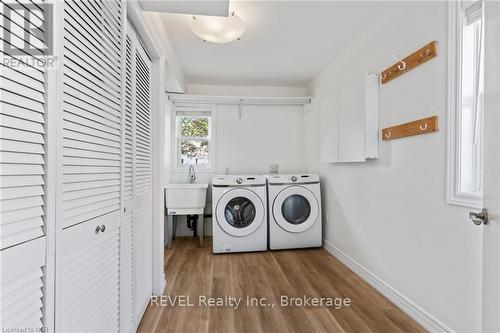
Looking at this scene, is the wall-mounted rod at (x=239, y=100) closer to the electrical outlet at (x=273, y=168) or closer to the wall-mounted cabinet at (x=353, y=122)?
the wall-mounted cabinet at (x=353, y=122)

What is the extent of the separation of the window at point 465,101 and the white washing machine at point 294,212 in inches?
73.2

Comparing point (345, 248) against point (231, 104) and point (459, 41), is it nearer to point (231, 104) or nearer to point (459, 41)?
point (459, 41)

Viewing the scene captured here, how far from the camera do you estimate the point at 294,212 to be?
131 inches

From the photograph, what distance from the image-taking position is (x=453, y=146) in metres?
1.49

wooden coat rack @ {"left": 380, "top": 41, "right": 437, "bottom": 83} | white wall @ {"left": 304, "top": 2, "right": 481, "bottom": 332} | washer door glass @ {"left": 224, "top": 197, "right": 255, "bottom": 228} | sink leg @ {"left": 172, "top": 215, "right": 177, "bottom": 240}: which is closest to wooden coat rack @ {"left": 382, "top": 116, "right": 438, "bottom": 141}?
white wall @ {"left": 304, "top": 2, "right": 481, "bottom": 332}

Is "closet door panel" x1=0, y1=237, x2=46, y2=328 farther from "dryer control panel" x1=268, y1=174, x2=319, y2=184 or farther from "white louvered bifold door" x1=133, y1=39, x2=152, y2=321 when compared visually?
"dryer control panel" x1=268, y1=174, x2=319, y2=184

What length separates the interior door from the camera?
1.05 metres

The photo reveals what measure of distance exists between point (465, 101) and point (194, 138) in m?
3.27

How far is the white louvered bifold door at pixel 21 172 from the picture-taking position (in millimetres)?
586

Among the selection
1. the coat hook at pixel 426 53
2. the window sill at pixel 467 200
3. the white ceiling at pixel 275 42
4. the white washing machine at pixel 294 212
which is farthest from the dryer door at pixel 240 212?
the coat hook at pixel 426 53

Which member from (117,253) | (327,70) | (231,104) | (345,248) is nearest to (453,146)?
(345,248)

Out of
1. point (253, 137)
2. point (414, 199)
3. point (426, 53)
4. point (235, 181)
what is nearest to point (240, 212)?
point (235, 181)

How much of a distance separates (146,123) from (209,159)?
6.92 feet

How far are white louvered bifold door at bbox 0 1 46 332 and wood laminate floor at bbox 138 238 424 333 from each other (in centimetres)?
125
